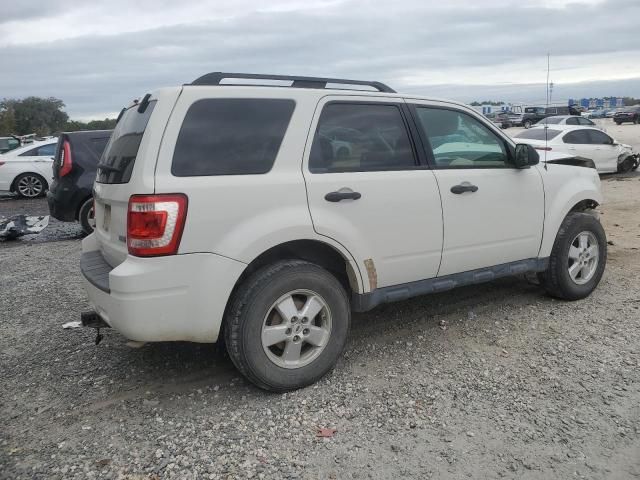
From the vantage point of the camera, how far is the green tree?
61625 millimetres

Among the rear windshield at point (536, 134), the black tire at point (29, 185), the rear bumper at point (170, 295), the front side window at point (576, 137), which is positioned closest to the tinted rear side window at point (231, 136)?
the rear bumper at point (170, 295)

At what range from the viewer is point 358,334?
465 cm

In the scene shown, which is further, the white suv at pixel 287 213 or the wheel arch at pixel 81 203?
the wheel arch at pixel 81 203

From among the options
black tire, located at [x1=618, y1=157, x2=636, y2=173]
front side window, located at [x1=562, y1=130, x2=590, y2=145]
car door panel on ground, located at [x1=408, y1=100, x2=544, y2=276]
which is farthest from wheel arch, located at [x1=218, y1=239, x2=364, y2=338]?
black tire, located at [x1=618, y1=157, x2=636, y2=173]

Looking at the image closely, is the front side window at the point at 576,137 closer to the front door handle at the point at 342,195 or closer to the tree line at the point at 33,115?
the front door handle at the point at 342,195

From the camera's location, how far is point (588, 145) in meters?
16.1

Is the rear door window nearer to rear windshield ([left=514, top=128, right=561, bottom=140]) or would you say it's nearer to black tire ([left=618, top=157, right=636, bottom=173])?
black tire ([left=618, top=157, right=636, bottom=173])

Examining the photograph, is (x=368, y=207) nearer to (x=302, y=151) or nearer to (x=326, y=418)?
(x=302, y=151)

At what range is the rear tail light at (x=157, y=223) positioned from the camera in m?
Result: 3.15

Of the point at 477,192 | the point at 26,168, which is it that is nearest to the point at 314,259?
the point at 477,192

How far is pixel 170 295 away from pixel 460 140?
2.53 m

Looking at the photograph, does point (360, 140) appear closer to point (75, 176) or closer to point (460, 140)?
point (460, 140)

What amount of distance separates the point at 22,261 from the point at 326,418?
5.97m

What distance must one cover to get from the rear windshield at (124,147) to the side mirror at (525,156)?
Result: 2.84 m
